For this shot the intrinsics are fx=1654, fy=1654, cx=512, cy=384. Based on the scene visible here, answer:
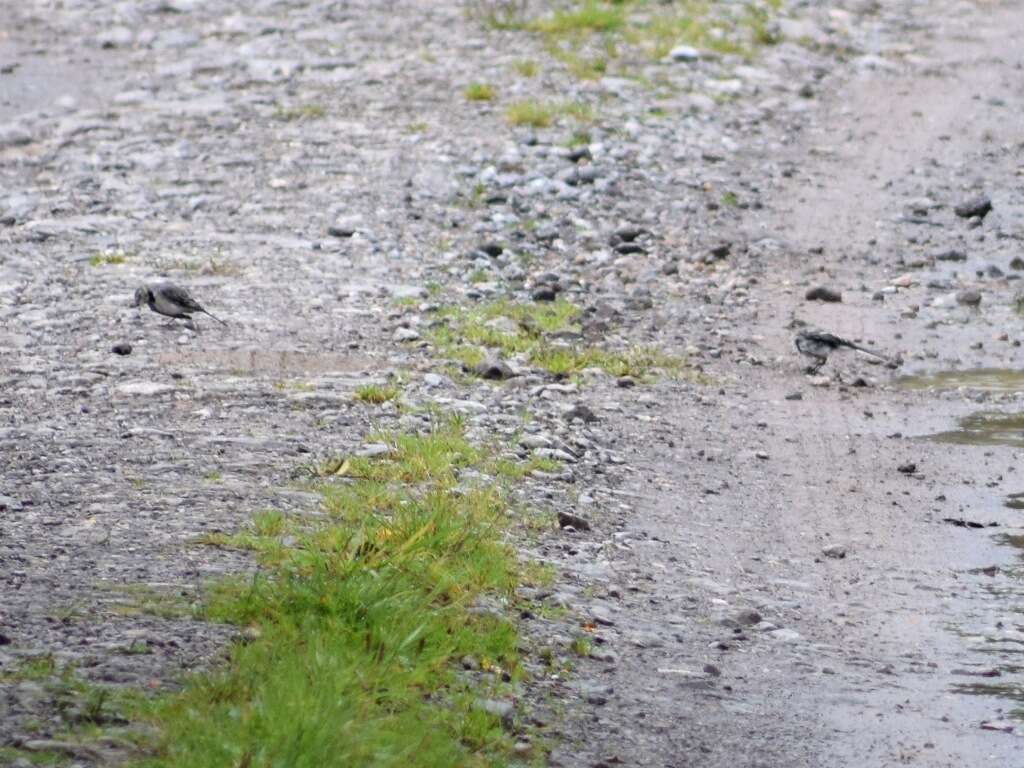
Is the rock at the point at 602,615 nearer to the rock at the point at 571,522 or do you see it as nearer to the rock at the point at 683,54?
the rock at the point at 571,522

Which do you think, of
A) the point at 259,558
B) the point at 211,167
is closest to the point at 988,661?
the point at 259,558

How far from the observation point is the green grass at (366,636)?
11.1 feet

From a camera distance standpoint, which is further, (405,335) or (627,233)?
(627,233)

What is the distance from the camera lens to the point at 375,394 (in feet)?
20.1

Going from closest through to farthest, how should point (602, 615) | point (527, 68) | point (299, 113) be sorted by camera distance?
point (602, 615), point (299, 113), point (527, 68)

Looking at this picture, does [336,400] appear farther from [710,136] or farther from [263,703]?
[710,136]

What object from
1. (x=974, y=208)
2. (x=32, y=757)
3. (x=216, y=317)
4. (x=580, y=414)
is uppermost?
(x=32, y=757)

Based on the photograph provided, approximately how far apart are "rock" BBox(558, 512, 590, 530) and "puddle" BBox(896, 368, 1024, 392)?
2.30 m

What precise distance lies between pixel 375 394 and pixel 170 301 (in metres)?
1.38

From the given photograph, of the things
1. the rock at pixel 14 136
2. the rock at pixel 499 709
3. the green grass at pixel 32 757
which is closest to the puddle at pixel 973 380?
the rock at pixel 499 709

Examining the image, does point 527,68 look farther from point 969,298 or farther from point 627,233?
point 969,298

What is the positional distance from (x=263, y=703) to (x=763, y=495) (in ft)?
8.98

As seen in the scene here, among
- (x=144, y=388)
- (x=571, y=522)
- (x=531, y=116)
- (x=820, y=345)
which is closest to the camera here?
(x=571, y=522)

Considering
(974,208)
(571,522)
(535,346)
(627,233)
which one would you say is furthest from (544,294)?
(974,208)
